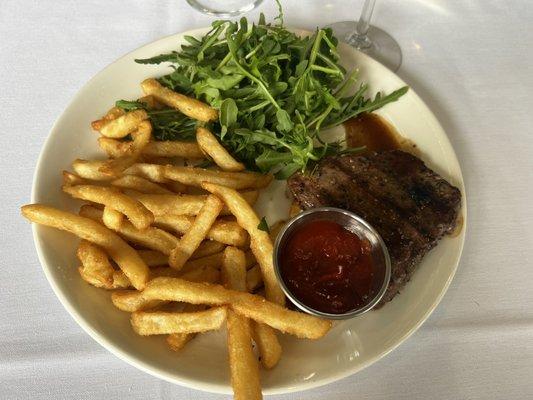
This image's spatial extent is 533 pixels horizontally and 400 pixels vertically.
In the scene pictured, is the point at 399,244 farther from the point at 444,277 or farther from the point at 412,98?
the point at 412,98

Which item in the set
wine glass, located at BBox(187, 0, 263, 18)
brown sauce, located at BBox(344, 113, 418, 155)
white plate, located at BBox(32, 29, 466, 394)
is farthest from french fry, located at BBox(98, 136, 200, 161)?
wine glass, located at BBox(187, 0, 263, 18)

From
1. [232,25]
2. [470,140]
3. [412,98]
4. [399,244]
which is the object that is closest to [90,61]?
[232,25]

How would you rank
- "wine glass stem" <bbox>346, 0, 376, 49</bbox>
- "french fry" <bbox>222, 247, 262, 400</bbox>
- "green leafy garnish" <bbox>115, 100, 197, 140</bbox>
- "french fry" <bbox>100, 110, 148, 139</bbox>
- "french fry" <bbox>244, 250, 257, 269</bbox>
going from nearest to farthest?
"french fry" <bbox>222, 247, 262, 400</bbox>, "french fry" <bbox>244, 250, 257, 269</bbox>, "french fry" <bbox>100, 110, 148, 139</bbox>, "green leafy garnish" <bbox>115, 100, 197, 140</bbox>, "wine glass stem" <bbox>346, 0, 376, 49</bbox>

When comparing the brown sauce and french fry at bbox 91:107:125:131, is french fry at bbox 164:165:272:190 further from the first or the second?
the brown sauce

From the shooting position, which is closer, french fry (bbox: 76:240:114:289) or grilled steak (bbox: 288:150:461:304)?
french fry (bbox: 76:240:114:289)

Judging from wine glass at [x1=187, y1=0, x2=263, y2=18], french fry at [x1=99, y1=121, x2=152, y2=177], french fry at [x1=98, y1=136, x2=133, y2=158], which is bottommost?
french fry at [x1=98, y1=136, x2=133, y2=158]

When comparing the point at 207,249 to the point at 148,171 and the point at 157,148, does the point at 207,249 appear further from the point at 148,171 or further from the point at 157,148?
the point at 157,148

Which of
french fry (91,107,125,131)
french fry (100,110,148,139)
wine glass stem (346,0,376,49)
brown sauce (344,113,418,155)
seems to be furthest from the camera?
wine glass stem (346,0,376,49)

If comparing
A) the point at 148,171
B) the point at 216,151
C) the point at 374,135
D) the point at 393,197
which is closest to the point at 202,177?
the point at 216,151
